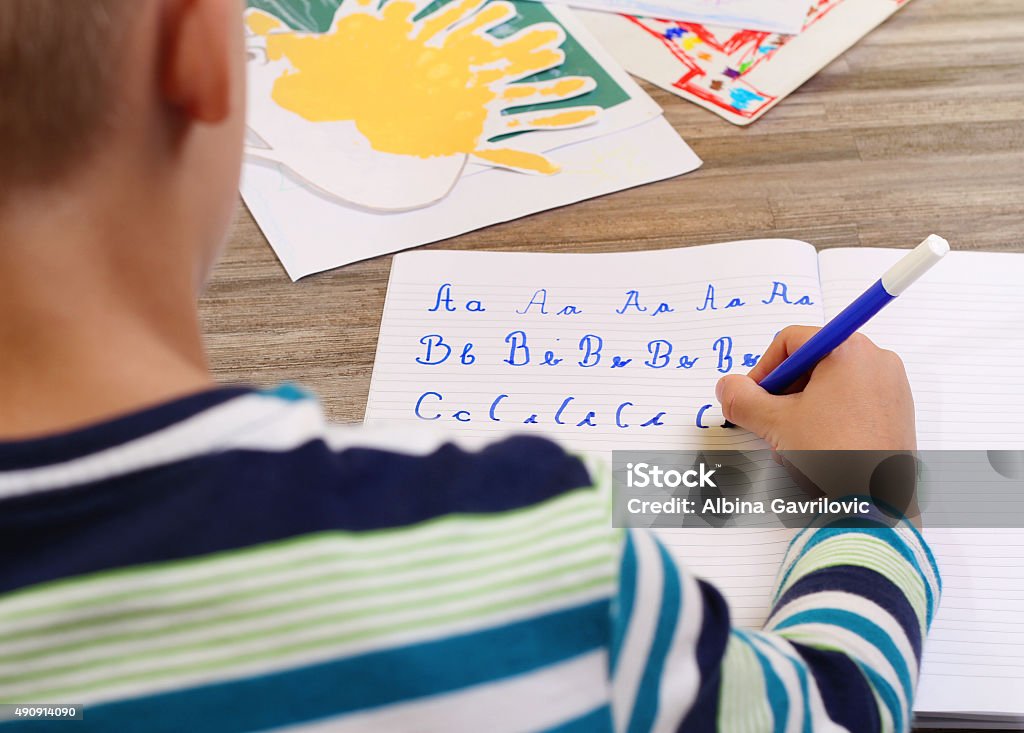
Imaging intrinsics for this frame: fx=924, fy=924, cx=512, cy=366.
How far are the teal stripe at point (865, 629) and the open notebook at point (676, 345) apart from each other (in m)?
0.05

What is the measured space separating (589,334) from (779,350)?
0.39 ft

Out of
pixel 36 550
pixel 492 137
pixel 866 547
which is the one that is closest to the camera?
pixel 36 550

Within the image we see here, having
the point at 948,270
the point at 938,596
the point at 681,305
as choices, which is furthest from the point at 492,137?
the point at 938,596

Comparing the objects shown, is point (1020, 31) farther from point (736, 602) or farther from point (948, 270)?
point (736, 602)

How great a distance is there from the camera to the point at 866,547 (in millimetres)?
456

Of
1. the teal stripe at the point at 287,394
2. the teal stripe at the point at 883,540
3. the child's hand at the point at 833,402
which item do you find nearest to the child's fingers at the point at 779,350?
the child's hand at the point at 833,402

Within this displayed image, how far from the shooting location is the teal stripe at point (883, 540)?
1.49ft

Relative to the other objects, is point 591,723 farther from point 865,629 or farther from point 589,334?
point 589,334

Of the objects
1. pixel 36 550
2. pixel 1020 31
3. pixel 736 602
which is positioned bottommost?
pixel 736 602

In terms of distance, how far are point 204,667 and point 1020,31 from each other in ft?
2.67

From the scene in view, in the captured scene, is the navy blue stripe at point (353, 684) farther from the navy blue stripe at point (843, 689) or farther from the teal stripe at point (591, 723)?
the navy blue stripe at point (843, 689)

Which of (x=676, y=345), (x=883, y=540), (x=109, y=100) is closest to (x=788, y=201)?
(x=676, y=345)

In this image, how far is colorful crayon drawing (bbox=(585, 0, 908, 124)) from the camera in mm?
741

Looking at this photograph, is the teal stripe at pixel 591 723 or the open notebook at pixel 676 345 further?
the open notebook at pixel 676 345
